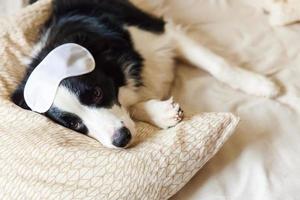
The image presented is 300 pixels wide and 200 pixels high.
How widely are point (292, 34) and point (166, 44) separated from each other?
1.64 feet

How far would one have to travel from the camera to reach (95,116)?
1.32 m

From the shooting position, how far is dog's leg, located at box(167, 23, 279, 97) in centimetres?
149

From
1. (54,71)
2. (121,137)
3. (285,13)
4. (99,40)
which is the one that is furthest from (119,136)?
(285,13)

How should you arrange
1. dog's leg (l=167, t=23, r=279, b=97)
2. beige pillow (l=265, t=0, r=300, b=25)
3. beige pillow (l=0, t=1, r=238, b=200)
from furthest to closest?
beige pillow (l=265, t=0, r=300, b=25) < dog's leg (l=167, t=23, r=279, b=97) < beige pillow (l=0, t=1, r=238, b=200)

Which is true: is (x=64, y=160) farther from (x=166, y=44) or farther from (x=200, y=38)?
(x=200, y=38)

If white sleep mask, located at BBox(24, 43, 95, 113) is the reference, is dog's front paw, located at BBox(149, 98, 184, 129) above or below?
below

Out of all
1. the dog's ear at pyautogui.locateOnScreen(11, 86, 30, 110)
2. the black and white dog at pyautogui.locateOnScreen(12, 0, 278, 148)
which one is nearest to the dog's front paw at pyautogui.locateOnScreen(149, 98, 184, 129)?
the black and white dog at pyautogui.locateOnScreen(12, 0, 278, 148)

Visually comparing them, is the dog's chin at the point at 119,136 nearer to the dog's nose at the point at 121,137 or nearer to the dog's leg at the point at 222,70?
the dog's nose at the point at 121,137

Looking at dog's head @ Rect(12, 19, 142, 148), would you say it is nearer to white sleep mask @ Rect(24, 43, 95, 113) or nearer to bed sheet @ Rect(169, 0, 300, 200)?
white sleep mask @ Rect(24, 43, 95, 113)

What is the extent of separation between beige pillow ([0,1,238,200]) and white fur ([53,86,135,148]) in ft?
0.12

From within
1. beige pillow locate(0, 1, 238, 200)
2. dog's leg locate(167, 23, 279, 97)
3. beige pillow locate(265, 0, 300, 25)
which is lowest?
beige pillow locate(0, 1, 238, 200)

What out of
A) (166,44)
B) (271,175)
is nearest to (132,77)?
(166,44)

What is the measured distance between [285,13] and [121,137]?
922 mm

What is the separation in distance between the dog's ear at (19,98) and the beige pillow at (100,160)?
0.10m
